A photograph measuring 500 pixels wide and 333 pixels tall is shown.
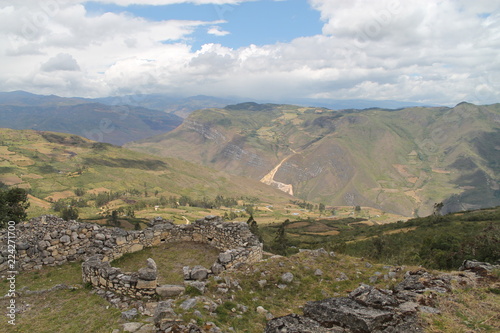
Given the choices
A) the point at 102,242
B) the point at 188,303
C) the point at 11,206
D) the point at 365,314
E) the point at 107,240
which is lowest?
the point at 11,206

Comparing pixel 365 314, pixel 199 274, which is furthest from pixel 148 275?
pixel 365 314

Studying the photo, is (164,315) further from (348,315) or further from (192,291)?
(348,315)

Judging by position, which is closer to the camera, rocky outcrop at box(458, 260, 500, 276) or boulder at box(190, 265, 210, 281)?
rocky outcrop at box(458, 260, 500, 276)

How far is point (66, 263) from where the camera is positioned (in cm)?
1822

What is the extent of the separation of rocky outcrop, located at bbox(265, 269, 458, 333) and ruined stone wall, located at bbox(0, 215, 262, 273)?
6647 mm

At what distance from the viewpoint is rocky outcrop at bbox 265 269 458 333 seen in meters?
8.90

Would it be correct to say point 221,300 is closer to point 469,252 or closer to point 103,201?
point 469,252

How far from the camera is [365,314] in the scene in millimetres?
9328

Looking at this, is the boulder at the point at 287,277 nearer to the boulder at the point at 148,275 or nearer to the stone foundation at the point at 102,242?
the stone foundation at the point at 102,242

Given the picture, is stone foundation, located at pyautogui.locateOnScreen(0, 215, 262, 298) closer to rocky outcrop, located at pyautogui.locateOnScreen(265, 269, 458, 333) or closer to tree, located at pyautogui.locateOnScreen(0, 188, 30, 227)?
rocky outcrop, located at pyautogui.locateOnScreen(265, 269, 458, 333)

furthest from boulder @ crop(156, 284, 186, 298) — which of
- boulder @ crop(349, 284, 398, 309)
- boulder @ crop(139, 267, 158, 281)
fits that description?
boulder @ crop(349, 284, 398, 309)

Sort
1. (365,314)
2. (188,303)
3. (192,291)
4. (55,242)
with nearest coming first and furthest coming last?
(365,314), (188,303), (192,291), (55,242)

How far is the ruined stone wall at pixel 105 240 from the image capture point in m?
17.4

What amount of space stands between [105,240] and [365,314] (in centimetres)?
1698
